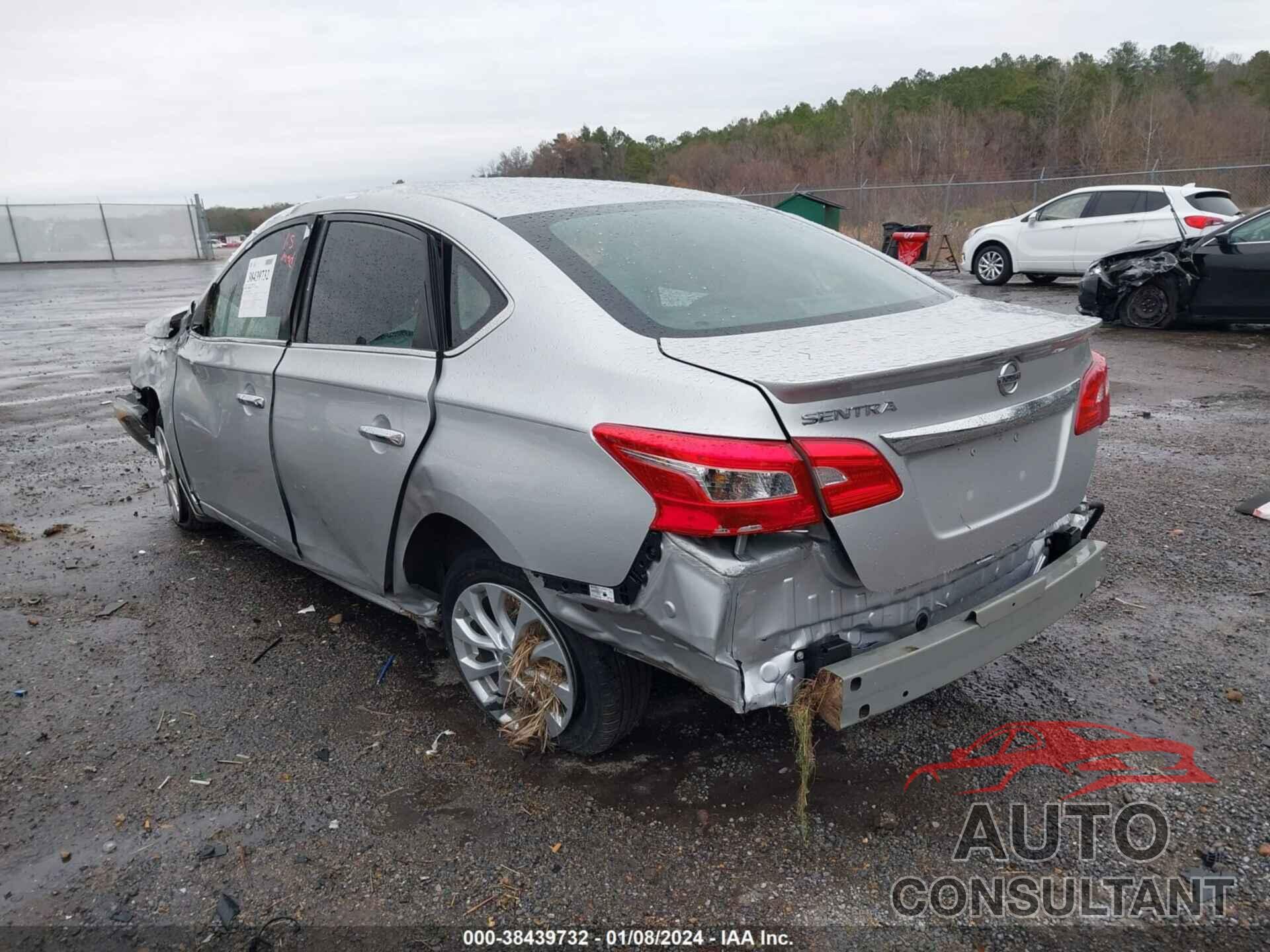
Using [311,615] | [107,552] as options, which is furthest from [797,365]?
[107,552]

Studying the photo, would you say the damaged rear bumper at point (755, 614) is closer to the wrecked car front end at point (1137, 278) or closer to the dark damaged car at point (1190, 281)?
the dark damaged car at point (1190, 281)

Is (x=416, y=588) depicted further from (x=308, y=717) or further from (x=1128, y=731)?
(x=1128, y=731)

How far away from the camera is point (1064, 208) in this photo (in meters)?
15.2

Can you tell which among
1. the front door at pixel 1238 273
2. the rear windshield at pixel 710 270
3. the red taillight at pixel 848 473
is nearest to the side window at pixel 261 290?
the rear windshield at pixel 710 270

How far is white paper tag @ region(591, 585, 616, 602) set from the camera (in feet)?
7.79

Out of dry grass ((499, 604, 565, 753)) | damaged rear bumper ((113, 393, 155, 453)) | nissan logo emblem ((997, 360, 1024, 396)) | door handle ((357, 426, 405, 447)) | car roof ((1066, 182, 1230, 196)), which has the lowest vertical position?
dry grass ((499, 604, 565, 753))

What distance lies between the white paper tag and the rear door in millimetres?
14241

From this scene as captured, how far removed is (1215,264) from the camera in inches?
389

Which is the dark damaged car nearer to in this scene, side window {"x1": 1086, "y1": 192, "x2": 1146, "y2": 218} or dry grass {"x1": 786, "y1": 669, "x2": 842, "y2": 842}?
side window {"x1": 1086, "y1": 192, "x2": 1146, "y2": 218}

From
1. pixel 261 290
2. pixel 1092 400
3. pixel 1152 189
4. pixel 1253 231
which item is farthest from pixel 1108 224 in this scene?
pixel 261 290

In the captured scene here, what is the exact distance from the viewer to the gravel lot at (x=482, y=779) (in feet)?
7.72

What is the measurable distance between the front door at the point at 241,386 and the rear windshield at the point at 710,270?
132cm

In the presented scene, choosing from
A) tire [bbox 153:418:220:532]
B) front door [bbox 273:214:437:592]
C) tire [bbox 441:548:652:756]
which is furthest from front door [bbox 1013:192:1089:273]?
tire [bbox 441:548:652:756]

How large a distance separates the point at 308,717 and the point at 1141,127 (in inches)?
1716
